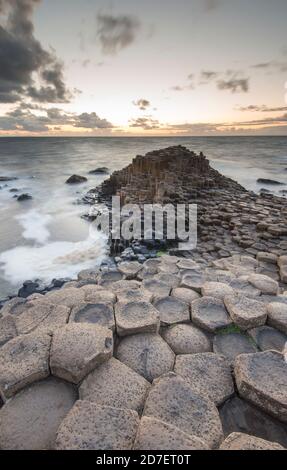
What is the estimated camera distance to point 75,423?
1.58 m

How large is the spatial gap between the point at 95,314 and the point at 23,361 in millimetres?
840

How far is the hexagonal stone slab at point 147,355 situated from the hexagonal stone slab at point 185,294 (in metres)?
0.76

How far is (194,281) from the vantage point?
3.51m

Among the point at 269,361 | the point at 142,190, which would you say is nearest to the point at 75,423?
the point at 269,361

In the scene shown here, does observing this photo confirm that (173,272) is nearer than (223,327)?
No

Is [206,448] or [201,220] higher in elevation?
[206,448]

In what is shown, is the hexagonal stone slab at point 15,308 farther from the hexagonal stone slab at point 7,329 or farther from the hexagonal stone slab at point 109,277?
the hexagonal stone slab at point 109,277

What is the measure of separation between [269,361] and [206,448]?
937 millimetres

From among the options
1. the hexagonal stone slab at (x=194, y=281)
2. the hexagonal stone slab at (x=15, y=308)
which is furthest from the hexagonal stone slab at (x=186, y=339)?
the hexagonal stone slab at (x=15, y=308)

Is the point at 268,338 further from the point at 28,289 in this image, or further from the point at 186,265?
the point at 28,289

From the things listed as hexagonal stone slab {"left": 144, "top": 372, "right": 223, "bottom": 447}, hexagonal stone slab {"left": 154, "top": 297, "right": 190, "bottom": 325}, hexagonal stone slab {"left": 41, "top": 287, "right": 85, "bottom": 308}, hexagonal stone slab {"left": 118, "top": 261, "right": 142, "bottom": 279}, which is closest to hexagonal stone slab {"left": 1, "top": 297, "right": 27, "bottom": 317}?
hexagonal stone slab {"left": 41, "top": 287, "right": 85, "bottom": 308}

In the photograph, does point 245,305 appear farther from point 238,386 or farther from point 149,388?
point 149,388

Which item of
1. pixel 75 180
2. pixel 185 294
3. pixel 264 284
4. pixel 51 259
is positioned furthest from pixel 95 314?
pixel 75 180

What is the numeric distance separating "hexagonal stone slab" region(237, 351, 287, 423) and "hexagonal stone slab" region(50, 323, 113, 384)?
3.59ft
